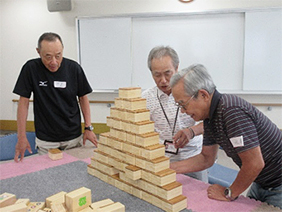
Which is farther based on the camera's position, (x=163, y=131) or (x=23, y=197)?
(x=163, y=131)

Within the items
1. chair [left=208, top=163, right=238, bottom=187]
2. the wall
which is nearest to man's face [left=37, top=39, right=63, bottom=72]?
chair [left=208, top=163, right=238, bottom=187]

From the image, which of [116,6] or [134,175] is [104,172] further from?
[116,6]

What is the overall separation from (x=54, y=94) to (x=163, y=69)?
3.48 feet

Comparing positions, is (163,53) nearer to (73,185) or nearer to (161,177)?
(161,177)

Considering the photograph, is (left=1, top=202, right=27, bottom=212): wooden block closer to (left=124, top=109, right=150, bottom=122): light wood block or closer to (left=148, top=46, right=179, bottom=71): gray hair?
(left=124, top=109, right=150, bottom=122): light wood block

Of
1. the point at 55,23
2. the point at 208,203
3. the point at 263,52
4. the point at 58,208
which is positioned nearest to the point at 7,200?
the point at 58,208

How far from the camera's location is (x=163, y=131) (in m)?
2.11

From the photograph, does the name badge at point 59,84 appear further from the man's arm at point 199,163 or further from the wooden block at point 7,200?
the man's arm at point 199,163

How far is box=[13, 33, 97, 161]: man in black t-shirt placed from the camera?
7.73 ft

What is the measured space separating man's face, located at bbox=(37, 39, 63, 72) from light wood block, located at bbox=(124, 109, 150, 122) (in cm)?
101

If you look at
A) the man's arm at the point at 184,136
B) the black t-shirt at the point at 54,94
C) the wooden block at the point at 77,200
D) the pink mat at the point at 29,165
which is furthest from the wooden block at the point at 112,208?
the black t-shirt at the point at 54,94

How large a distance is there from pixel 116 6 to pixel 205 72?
4310mm

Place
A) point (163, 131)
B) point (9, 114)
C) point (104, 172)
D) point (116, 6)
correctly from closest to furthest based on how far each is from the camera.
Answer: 1. point (104, 172)
2. point (163, 131)
3. point (116, 6)
4. point (9, 114)

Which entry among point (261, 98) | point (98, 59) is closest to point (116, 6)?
point (98, 59)
